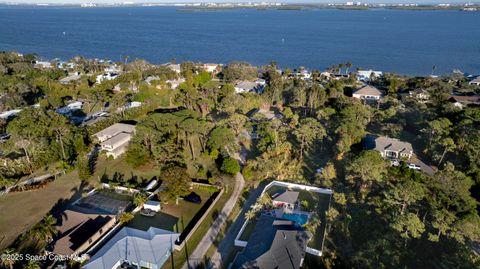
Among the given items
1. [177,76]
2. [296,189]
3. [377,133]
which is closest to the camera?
[296,189]

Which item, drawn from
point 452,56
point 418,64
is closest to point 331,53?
point 418,64

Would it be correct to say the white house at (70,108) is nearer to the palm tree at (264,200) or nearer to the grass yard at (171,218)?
the grass yard at (171,218)

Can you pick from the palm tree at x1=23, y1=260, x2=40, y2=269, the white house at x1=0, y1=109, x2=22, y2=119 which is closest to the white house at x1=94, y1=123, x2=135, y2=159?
the palm tree at x1=23, y1=260, x2=40, y2=269

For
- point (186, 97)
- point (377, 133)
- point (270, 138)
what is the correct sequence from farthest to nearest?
point (186, 97) → point (377, 133) → point (270, 138)

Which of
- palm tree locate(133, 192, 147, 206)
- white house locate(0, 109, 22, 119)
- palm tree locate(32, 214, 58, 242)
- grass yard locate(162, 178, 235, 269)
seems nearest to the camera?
grass yard locate(162, 178, 235, 269)

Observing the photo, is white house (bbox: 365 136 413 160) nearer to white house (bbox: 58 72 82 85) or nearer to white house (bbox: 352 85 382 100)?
white house (bbox: 352 85 382 100)

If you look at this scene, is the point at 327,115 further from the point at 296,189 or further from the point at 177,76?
the point at 177,76

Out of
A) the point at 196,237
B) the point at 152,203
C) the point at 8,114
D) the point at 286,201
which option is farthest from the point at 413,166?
the point at 8,114
